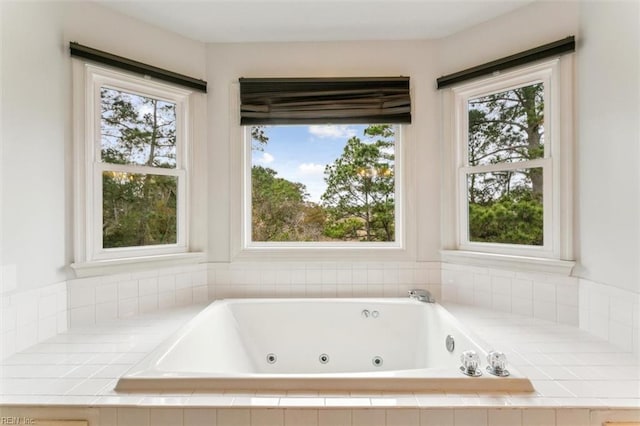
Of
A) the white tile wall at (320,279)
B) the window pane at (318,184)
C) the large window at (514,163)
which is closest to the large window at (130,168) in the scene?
the white tile wall at (320,279)

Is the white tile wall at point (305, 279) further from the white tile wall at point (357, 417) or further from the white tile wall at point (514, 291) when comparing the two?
the white tile wall at point (357, 417)

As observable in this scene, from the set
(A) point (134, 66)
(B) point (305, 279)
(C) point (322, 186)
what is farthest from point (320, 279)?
(A) point (134, 66)

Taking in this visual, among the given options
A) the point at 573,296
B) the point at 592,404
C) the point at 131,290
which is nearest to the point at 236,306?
the point at 131,290

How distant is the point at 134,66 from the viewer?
6.32 feet

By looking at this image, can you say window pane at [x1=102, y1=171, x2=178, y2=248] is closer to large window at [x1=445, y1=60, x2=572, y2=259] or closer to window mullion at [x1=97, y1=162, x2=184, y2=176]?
window mullion at [x1=97, y1=162, x2=184, y2=176]

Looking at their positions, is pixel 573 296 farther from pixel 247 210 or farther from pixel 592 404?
pixel 247 210

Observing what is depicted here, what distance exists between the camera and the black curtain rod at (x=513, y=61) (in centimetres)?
173

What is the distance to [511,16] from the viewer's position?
1944 millimetres

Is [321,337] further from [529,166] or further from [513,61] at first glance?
[513,61]

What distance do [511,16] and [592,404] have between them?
2090 millimetres

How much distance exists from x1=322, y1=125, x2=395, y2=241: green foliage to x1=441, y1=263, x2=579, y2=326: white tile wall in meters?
0.54

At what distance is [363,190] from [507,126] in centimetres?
103

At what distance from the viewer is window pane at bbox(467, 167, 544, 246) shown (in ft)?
6.32

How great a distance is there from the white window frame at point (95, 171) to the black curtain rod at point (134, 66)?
52 millimetres
